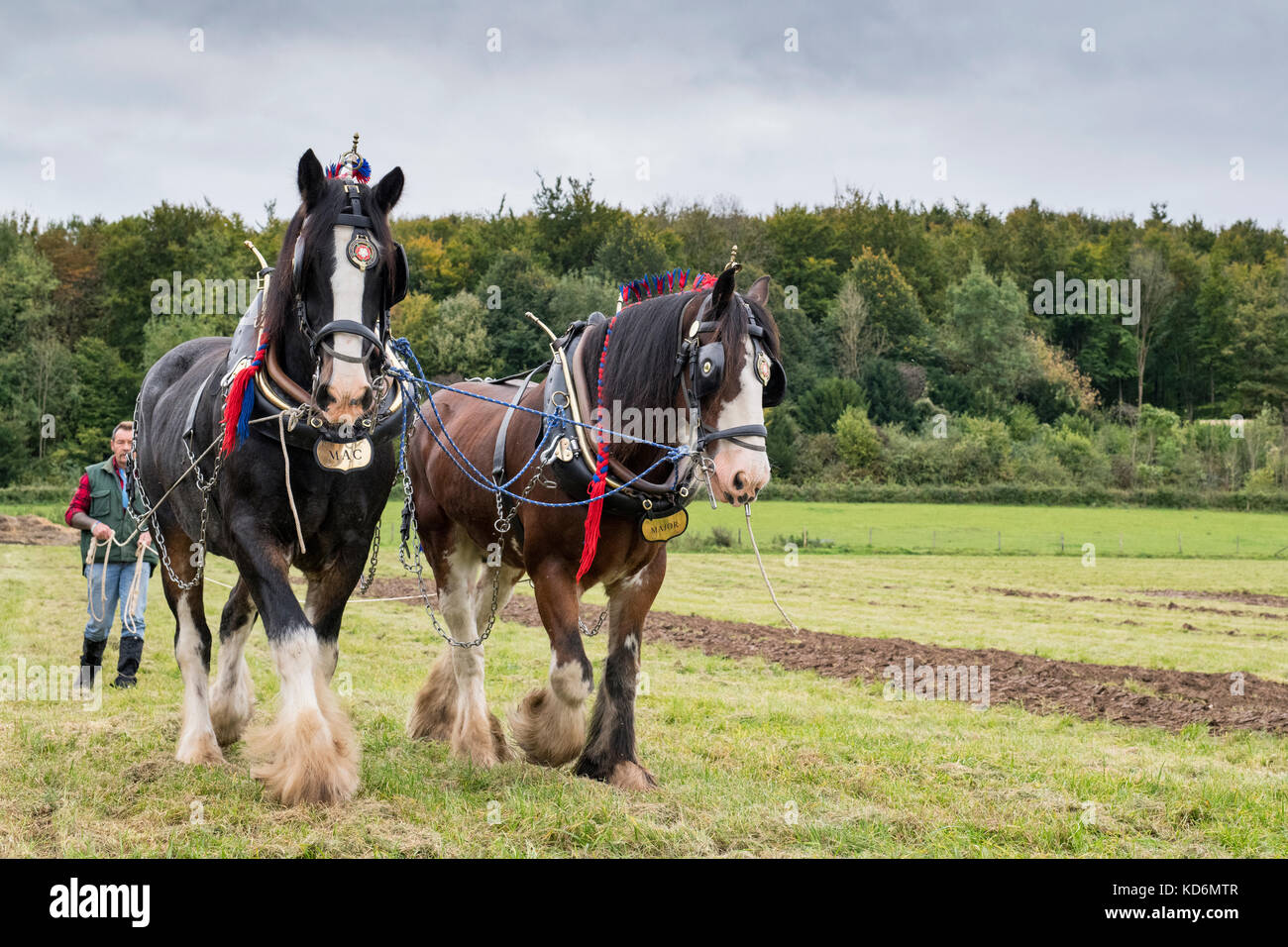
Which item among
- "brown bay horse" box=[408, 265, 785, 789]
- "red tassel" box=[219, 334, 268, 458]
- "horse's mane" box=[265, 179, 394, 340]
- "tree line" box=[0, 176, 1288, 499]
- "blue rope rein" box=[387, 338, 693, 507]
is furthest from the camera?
"tree line" box=[0, 176, 1288, 499]

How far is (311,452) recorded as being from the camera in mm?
5047

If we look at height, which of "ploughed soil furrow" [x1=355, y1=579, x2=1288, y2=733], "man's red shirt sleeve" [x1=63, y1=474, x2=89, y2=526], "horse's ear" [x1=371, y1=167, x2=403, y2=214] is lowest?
"ploughed soil furrow" [x1=355, y1=579, x2=1288, y2=733]

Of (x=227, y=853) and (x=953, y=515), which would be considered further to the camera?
(x=953, y=515)

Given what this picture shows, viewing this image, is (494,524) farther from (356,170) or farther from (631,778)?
(356,170)

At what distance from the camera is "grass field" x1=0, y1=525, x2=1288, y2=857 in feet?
14.7

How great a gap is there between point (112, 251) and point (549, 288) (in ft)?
66.1

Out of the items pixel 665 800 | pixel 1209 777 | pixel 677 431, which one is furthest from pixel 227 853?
pixel 1209 777

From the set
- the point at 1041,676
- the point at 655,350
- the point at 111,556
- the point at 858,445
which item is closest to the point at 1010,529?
the point at 858,445

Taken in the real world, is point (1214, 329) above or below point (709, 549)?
above

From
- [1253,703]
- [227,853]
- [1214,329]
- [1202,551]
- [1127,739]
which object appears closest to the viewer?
[227,853]

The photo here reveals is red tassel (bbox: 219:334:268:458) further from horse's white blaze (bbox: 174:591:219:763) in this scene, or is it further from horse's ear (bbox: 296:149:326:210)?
horse's white blaze (bbox: 174:591:219:763)

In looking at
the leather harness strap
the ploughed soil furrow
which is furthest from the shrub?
the leather harness strap
